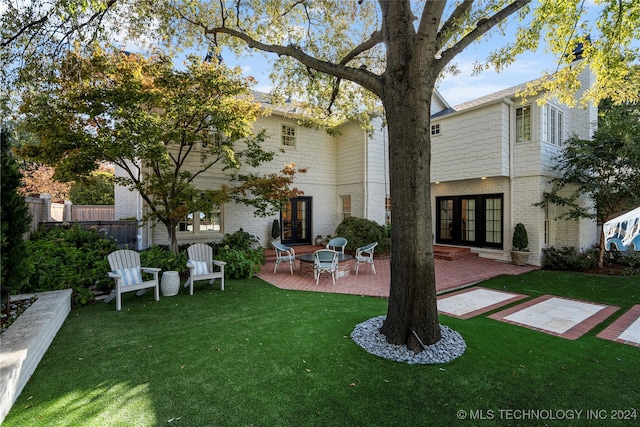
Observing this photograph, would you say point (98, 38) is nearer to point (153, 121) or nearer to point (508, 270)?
point (153, 121)

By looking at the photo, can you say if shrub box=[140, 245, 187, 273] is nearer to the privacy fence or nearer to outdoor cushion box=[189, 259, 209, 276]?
outdoor cushion box=[189, 259, 209, 276]

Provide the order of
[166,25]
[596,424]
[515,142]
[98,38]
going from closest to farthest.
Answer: [596,424] → [98,38] → [166,25] → [515,142]

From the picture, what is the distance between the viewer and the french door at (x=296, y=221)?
1306 centimetres

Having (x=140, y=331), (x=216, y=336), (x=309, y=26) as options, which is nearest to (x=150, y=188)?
(x=140, y=331)

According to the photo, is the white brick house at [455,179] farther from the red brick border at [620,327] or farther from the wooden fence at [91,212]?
the wooden fence at [91,212]

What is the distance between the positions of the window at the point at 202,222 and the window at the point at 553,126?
38.3 ft

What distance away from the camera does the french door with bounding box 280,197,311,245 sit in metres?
13.1

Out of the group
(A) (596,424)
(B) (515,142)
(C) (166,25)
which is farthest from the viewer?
(B) (515,142)

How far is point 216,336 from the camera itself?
4316 millimetres

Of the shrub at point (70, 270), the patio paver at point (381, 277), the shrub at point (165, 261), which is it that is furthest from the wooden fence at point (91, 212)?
the patio paver at point (381, 277)

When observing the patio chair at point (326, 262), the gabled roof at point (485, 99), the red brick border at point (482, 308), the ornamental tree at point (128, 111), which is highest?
the gabled roof at point (485, 99)

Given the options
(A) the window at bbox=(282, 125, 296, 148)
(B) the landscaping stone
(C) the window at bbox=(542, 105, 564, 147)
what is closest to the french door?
(A) the window at bbox=(282, 125, 296, 148)

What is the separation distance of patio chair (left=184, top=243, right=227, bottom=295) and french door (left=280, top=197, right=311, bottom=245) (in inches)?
223

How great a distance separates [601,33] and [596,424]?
7497mm
